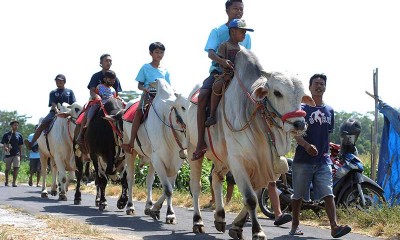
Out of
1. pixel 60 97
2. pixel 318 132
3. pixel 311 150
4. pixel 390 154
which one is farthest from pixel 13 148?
pixel 311 150

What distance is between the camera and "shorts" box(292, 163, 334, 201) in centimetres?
1012

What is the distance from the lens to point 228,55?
9.97 m

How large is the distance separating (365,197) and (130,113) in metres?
4.43

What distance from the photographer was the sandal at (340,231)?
375 inches

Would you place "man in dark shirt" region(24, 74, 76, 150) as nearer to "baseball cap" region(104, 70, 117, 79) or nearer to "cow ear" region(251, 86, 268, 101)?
"baseball cap" region(104, 70, 117, 79)

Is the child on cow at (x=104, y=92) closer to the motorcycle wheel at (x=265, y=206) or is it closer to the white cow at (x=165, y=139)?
the white cow at (x=165, y=139)

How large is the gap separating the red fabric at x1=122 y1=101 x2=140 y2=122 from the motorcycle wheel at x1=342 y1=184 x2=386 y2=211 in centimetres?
400

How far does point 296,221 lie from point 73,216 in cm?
417

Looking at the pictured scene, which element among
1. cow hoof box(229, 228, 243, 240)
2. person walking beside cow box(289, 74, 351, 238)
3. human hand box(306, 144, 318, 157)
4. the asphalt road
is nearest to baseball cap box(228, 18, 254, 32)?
person walking beside cow box(289, 74, 351, 238)

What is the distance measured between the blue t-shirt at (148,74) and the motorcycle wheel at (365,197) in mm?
3824

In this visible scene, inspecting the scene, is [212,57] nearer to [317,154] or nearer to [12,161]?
[317,154]

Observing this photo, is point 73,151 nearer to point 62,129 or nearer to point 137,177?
point 62,129

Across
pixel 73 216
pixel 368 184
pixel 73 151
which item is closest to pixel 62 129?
pixel 73 151

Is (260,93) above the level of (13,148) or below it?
below
